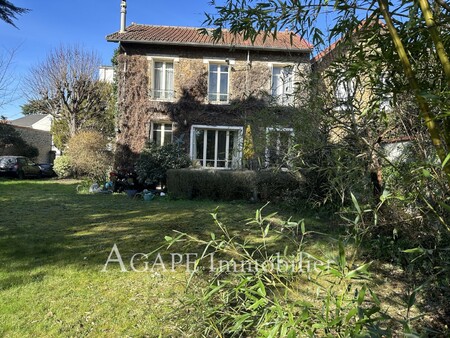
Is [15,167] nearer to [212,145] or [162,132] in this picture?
[162,132]

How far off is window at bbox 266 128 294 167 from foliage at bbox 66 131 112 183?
33.2 feet

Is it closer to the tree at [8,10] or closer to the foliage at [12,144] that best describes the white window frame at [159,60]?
the tree at [8,10]

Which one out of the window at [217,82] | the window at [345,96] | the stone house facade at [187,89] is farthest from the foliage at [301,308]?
the window at [217,82]

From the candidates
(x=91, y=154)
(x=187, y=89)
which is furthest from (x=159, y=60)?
(x=91, y=154)

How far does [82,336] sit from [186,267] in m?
1.53

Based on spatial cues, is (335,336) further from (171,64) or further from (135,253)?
(171,64)

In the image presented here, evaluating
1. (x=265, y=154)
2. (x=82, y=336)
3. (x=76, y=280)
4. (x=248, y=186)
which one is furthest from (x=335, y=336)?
(x=248, y=186)

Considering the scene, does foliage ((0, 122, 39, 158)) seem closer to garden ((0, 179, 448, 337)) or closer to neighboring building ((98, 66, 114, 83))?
neighboring building ((98, 66, 114, 83))

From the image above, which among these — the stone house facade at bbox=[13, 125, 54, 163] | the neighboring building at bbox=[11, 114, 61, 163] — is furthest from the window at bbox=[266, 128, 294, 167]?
the stone house facade at bbox=[13, 125, 54, 163]

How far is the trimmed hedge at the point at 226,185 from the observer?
28.9 feet

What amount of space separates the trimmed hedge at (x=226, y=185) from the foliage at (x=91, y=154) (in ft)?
19.7

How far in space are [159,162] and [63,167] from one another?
920 centimetres

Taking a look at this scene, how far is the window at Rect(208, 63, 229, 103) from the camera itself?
1449 cm

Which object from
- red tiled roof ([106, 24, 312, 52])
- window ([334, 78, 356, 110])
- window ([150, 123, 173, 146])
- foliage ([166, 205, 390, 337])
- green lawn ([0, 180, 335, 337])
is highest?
red tiled roof ([106, 24, 312, 52])
